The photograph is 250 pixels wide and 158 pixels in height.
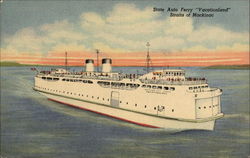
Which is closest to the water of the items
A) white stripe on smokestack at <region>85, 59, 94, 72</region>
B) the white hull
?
the white hull

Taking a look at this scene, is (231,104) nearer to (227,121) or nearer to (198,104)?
(227,121)

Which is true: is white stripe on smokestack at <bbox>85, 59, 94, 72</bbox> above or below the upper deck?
above

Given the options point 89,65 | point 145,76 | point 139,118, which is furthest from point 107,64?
point 139,118

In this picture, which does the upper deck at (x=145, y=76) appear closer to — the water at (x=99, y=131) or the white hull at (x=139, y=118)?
the water at (x=99, y=131)

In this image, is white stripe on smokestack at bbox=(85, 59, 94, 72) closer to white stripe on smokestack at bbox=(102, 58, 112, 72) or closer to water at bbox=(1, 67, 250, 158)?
white stripe on smokestack at bbox=(102, 58, 112, 72)

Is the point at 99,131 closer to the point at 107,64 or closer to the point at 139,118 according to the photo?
the point at 139,118
